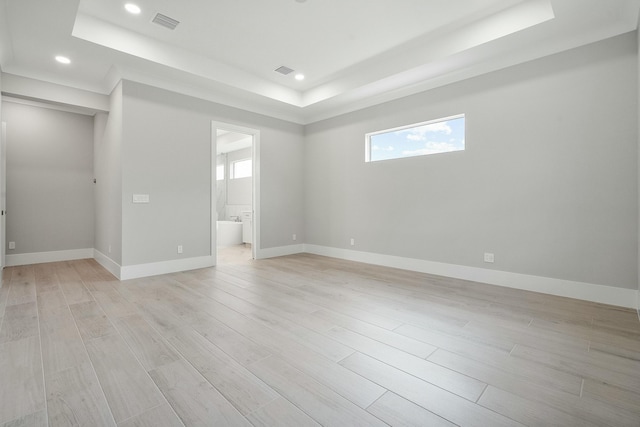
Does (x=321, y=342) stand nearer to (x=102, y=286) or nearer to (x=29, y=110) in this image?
(x=102, y=286)

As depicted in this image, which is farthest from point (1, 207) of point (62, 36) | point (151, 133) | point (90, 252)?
point (62, 36)

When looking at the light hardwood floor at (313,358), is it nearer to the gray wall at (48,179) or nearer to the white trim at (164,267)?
the white trim at (164,267)

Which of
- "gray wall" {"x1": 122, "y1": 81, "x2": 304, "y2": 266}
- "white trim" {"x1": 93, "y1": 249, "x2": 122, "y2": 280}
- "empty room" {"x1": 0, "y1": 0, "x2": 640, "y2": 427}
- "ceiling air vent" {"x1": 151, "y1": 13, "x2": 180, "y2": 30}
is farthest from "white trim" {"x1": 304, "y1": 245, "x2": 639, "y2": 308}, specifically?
"ceiling air vent" {"x1": 151, "y1": 13, "x2": 180, "y2": 30}

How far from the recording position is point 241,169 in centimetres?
908

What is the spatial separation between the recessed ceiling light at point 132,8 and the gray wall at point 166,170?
1111 millimetres

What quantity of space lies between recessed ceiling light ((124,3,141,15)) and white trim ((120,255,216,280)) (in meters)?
2.99

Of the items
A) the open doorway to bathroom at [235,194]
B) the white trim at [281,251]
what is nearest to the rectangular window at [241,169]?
the open doorway to bathroom at [235,194]

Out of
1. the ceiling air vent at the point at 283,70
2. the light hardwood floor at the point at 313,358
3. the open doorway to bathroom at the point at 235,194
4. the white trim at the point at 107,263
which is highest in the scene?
the ceiling air vent at the point at 283,70

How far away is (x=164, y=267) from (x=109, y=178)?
1.62 meters

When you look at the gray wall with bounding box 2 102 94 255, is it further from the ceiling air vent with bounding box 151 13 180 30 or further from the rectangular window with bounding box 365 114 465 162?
the rectangular window with bounding box 365 114 465 162

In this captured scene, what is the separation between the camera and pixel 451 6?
3066 millimetres

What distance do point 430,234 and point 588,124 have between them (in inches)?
82.9

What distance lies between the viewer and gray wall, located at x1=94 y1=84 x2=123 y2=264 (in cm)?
407

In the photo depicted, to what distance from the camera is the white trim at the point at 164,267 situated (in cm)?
400
